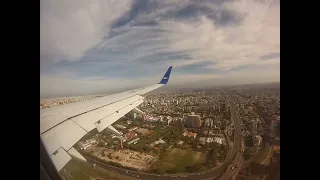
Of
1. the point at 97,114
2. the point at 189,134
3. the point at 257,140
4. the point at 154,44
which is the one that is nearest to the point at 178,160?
the point at 189,134

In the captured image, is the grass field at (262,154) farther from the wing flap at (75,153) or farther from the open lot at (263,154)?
the wing flap at (75,153)

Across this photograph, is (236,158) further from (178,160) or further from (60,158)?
(60,158)

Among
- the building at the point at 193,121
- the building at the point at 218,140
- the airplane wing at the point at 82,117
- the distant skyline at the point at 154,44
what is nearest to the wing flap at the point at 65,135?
the airplane wing at the point at 82,117
